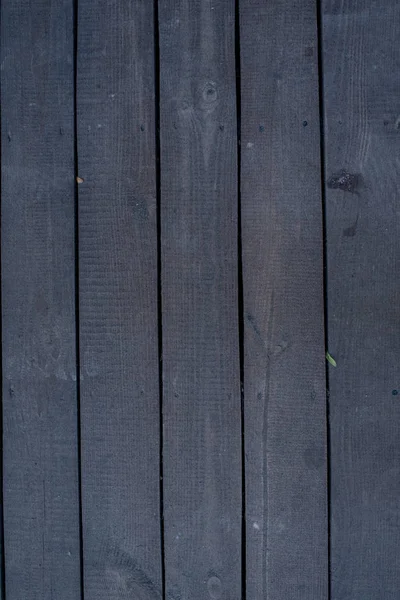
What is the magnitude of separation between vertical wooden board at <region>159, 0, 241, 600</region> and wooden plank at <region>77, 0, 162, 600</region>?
0.16 feet

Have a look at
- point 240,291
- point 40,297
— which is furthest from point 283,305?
point 40,297

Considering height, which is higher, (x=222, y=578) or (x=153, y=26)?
(x=153, y=26)

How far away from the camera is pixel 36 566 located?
61.3 inches

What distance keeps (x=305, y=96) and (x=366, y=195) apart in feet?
1.02

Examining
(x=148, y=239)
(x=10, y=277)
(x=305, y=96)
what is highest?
(x=305, y=96)

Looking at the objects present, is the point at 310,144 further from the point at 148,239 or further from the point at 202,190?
the point at 148,239

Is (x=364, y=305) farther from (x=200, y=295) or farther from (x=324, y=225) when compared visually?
(x=200, y=295)

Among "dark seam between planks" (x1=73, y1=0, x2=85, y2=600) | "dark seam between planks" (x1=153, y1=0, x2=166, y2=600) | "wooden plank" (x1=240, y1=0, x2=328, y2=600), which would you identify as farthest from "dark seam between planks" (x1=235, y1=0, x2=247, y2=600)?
"dark seam between planks" (x1=73, y1=0, x2=85, y2=600)

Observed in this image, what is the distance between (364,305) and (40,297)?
2.88 ft

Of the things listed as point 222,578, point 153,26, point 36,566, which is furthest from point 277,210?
point 36,566

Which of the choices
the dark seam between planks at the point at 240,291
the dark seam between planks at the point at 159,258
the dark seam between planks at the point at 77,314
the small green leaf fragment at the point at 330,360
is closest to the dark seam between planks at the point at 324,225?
the small green leaf fragment at the point at 330,360

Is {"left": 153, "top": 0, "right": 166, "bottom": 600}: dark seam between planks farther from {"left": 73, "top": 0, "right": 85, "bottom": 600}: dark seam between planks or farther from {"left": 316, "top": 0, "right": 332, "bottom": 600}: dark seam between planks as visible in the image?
{"left": 316, "top": 0, "right": 332, "bottom": 600}: dark seam between planks

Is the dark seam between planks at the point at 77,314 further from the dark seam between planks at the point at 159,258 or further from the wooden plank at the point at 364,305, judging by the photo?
the wooden plank at the point at 364,305

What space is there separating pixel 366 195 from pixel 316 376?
50 centimetres
